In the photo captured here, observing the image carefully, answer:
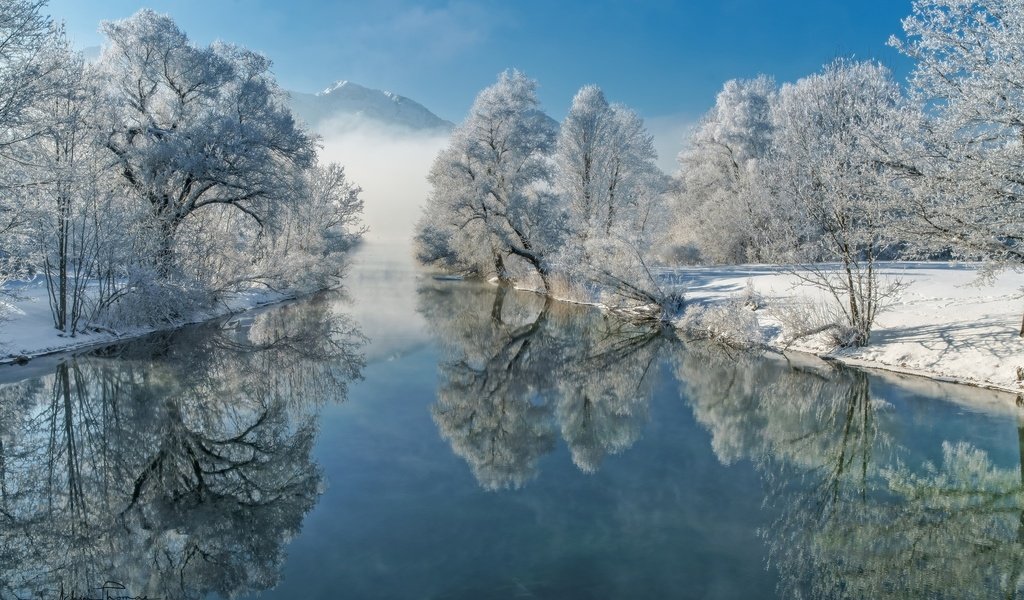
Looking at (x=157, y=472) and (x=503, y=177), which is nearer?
(x=157, y=472)

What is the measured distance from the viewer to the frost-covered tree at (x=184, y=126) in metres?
18.8

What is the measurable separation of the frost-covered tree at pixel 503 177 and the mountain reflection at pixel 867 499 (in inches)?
726

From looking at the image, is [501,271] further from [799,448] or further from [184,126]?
[799,448]

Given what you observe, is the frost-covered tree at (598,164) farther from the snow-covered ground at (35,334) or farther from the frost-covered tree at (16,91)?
the frost-covered tree at (16,91)

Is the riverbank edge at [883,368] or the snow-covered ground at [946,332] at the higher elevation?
the snow-covered ground at [946,332]

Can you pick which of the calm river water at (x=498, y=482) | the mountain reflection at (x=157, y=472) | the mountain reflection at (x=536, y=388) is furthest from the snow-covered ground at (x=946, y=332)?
the mountain reflection at (x=157, y=472)

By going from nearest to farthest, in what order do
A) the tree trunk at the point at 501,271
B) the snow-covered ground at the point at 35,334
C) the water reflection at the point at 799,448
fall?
the water reflection at the point at 799,448 → the snow-covered ground at the point at 35,334 → the tree trunk at the point at 501,271

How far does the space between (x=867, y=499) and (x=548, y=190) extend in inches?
1012

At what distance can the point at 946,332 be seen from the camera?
13242 millimetres

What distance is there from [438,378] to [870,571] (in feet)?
29.3

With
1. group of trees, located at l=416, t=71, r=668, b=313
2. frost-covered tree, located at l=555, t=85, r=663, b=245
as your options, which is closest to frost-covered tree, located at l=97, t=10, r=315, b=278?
group of trees, located at l=416, t=71, r=668, b=313

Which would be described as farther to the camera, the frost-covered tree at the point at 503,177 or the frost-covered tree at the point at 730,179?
the frost-covered tree at the point at 730,179

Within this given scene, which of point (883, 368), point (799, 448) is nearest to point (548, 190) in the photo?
point (883, 368)

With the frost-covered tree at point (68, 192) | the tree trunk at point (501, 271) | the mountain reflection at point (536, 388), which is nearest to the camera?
the mountain reflection at point (536, 388)
